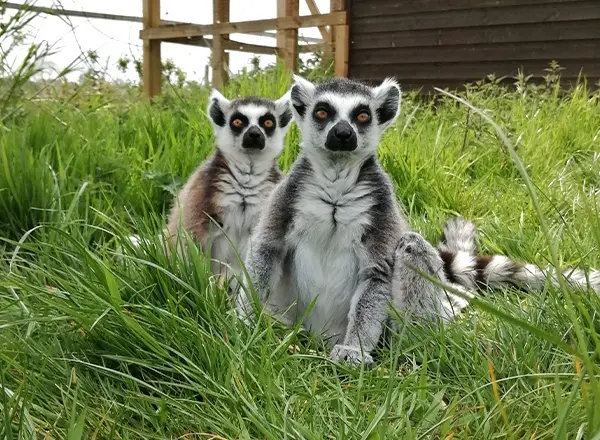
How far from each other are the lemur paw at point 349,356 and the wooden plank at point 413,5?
9.20 metres

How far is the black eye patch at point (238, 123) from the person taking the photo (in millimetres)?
3994

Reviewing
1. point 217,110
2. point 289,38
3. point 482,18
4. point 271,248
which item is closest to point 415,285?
point 271,248

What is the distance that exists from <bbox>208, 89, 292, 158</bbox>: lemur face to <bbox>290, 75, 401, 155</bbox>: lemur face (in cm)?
95

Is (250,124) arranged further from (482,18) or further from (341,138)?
(482,18)

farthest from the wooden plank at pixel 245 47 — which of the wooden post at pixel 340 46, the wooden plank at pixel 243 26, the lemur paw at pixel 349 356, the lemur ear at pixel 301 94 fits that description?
the lemur paw at pixel 349 356

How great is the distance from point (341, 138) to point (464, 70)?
28.8 feet

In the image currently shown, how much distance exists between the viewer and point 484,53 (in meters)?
10.5

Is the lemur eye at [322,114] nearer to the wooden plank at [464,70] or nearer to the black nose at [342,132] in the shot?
the black nose at [342,132]

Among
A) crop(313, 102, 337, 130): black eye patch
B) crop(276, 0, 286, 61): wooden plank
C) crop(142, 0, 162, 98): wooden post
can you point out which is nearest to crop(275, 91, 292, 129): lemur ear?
crop(313, 102, 337, 130): black eye patch

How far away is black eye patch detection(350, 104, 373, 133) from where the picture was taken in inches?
110

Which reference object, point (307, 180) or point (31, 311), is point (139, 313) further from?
point (307, 180)

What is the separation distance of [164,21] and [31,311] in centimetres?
1016

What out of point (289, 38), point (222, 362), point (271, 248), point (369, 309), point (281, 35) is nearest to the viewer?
point (222, 362)

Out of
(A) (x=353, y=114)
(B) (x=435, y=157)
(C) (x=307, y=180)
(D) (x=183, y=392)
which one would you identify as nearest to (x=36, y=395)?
(D) (x=183, y=392)
